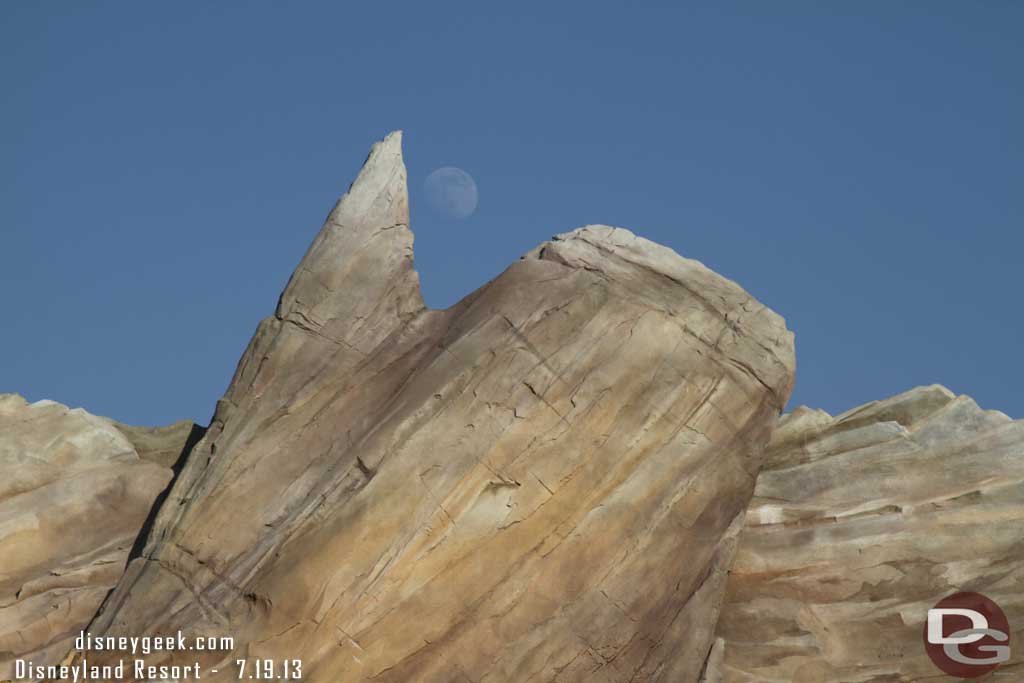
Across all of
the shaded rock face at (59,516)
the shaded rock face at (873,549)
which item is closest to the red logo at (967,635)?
the shaded rock face at (873,549)

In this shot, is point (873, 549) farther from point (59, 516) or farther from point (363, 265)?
point (59, 516)

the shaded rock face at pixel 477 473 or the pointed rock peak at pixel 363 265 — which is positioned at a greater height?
the pointed rock peak at pixel 363 265

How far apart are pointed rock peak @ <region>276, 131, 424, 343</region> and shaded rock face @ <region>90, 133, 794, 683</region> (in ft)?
0.14

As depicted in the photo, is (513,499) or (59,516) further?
(59,516)

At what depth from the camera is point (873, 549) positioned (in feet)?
75.1

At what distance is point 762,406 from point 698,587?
3315 millimetres

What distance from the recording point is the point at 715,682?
70.8ft

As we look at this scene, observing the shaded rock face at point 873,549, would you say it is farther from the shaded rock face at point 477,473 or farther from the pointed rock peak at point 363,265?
the pointed rock peak at point 363,265

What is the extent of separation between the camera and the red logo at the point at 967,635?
2184 cm

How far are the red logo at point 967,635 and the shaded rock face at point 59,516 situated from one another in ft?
45.9

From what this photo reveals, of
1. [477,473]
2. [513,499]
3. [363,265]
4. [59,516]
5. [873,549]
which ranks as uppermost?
[363,265]

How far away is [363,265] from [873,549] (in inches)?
411

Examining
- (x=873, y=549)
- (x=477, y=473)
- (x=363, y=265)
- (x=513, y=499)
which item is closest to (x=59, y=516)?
(x=363, y=265)

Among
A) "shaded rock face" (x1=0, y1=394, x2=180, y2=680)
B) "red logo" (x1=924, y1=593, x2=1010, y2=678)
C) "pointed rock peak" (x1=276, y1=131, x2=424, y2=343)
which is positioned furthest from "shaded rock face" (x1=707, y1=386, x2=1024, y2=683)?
"shaded rock face" (x1=0, y1=394, x2=180, y2=680)
